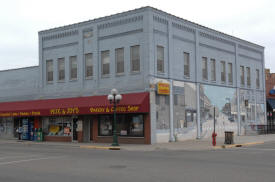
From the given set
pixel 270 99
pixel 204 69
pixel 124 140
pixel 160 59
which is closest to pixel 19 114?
pixel 124 140

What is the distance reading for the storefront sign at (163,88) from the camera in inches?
1101

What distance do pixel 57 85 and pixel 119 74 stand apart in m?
7.24

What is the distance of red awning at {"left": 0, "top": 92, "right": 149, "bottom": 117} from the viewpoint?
2686 centimetres

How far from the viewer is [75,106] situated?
3012 cm

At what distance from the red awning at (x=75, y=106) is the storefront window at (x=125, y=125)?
4.38 ft

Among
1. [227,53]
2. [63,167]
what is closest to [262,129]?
[227,53]

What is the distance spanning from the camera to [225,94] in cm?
3644

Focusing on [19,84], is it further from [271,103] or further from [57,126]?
[271,103]

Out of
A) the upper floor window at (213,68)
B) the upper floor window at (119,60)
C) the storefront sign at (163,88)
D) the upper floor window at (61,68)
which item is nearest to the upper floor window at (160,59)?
the storefront sign at (163,88)

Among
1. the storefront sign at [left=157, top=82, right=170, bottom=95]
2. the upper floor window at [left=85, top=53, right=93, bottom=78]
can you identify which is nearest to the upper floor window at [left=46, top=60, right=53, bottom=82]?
the upper floor window at [left=85, top=53, right=93, bottom=78]

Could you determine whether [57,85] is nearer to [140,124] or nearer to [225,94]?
[140,124]

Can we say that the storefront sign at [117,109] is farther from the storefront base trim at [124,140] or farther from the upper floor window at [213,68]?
the upper floor window at [213,68]

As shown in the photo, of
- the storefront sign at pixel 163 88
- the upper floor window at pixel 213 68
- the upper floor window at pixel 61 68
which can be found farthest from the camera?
the upper floor window at pixel 213 68

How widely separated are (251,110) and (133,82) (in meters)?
17.5
